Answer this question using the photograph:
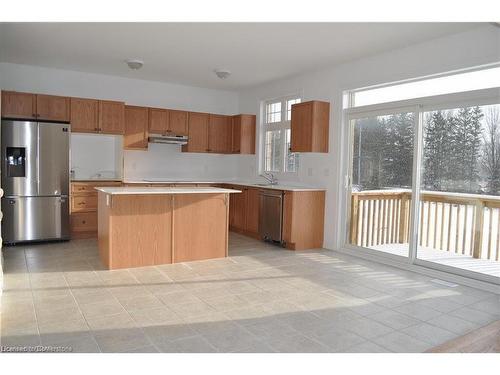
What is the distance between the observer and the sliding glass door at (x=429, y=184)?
412cm

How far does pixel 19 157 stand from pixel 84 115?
114cm

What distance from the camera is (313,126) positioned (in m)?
5.80

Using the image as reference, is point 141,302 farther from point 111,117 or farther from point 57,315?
point 111,117

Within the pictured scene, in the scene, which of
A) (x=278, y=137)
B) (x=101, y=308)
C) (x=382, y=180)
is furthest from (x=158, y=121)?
(x=101, y=308)

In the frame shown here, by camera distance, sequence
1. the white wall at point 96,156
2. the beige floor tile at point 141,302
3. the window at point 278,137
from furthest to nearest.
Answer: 1. the window at point 278,137
2. the white wall at point 96,156
3. the beige floor tile at point 141,302

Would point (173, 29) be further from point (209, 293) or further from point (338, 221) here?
point (338, 221)

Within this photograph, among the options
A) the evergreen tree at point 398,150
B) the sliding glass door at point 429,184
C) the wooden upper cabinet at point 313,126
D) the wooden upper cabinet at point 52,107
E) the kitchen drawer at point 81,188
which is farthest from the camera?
the kitchen drawer at point 81,188

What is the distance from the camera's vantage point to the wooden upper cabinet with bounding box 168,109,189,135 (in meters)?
7.24

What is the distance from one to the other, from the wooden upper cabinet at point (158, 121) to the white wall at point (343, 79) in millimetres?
1681

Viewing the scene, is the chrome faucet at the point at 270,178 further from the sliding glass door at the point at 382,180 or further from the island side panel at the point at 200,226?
the island side panel at the point at 200,226

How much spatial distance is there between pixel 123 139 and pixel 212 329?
4576 millimetres

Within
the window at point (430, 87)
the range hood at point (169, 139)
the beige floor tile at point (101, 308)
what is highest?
the window at point (430, 87)

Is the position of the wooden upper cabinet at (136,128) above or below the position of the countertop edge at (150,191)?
above

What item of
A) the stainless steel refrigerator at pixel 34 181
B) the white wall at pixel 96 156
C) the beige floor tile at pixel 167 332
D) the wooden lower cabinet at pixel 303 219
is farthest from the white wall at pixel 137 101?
the beige floor tile at pixel 167 332
